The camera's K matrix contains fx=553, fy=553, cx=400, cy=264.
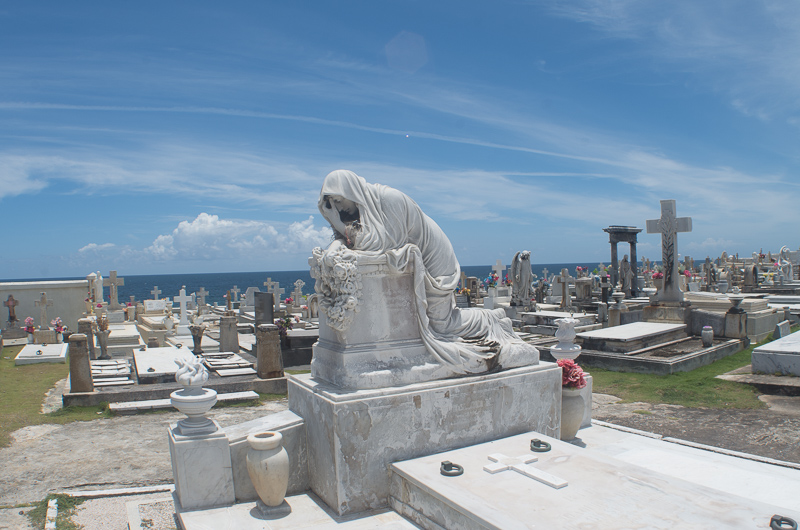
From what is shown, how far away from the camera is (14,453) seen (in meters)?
6.95

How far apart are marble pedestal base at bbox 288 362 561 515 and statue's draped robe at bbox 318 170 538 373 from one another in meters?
0.23

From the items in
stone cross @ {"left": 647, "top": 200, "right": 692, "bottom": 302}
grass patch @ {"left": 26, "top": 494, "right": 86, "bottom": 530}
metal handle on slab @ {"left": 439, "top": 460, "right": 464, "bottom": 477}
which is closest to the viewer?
metal handle on slab @ {"left": 439, "top": 460, "right": 464, "bottom": 477}

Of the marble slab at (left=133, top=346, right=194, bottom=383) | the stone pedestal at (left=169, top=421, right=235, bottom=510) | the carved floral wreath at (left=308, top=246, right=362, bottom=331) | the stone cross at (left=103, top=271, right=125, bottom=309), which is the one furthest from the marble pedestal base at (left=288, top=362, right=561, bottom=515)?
the stone cross at (left=103, top=271, right=125, bottom=309)

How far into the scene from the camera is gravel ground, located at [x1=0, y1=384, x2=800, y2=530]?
5398 mm

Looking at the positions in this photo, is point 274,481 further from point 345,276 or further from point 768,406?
point 768,406

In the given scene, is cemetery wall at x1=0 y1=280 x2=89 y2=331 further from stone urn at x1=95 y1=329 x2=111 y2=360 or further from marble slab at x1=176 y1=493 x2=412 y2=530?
marble slab at x1=176 y1=493 x2=412 y2=530

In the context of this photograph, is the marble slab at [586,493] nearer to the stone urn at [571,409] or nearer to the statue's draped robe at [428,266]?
the stone urn at [571,409]

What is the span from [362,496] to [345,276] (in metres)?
1.89

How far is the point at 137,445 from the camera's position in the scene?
7.37 metres

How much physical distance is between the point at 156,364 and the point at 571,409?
8668 mm

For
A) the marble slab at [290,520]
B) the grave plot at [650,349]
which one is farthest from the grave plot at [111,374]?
the grave plot at [650,349]

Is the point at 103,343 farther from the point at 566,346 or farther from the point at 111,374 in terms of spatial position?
the point at 566,346

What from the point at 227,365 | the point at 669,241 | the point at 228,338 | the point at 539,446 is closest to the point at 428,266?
the point at 539,446

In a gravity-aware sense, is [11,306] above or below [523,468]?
above
